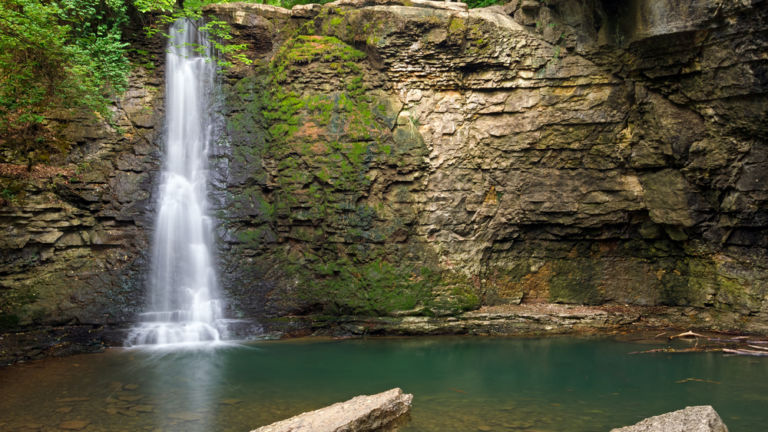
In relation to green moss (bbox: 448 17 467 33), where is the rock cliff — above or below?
below

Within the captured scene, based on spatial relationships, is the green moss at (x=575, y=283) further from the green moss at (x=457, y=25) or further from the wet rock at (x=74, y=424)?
the wet rock at (x=74, y=424)

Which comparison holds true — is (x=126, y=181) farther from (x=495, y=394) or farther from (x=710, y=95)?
(x=710, y=95)

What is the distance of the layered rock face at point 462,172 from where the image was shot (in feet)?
38.0

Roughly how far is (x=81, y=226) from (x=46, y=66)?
332 cm

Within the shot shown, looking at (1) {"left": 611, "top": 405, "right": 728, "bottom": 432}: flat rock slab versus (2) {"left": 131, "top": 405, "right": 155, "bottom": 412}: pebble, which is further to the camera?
(2) {"left": 131, "top": 405, "right": 155, "bottom": 412}: pebble

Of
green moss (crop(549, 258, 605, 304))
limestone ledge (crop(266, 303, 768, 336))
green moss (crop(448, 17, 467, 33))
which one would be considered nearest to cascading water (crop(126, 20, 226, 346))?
limestone ledge (crop(266, 303, 768, 336))

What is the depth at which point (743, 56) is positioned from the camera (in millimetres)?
9438

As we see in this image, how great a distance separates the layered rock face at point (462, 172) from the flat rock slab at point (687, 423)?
6471 mm

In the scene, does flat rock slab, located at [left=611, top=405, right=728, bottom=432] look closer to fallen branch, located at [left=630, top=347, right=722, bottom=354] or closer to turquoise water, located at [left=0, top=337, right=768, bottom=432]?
turquoise water, located at [left=0, top=337, right=768, bottom=432]

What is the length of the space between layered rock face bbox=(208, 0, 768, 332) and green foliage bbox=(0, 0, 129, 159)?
106 inches

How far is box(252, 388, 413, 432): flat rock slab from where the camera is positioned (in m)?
5.44

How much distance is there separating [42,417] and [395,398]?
450cm

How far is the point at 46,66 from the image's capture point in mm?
10336

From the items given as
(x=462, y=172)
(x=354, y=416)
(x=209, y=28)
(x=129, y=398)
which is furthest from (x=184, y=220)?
(x=354, y=416)
